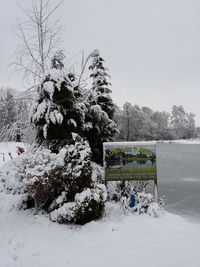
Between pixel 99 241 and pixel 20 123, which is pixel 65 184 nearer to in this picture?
pixel 99 241

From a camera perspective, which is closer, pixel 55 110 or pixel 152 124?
pixel 55 110

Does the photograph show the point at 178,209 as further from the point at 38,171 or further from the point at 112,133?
the point at 38,171

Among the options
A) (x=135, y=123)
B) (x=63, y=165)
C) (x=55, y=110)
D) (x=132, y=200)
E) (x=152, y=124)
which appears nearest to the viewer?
(x=63, y=165)

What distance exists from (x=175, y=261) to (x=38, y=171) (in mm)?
3443

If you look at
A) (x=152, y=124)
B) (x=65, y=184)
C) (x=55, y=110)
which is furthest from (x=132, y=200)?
(x=152, y=124)

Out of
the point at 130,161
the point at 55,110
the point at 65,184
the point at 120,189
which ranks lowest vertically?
the point at 120,189

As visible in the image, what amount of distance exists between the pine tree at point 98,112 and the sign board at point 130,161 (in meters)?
1.62

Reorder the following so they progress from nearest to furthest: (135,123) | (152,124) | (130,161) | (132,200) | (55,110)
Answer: (132,200), (55,110), (130,161), (135,123), (152,124)

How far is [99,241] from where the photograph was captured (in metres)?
5.75

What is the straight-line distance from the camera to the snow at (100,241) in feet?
15.8

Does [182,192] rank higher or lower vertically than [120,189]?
lower

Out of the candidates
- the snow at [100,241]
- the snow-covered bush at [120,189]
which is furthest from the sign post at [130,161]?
the snow at [100,241]

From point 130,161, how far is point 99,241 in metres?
3.13

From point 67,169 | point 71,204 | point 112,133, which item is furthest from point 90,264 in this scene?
point 112,133
